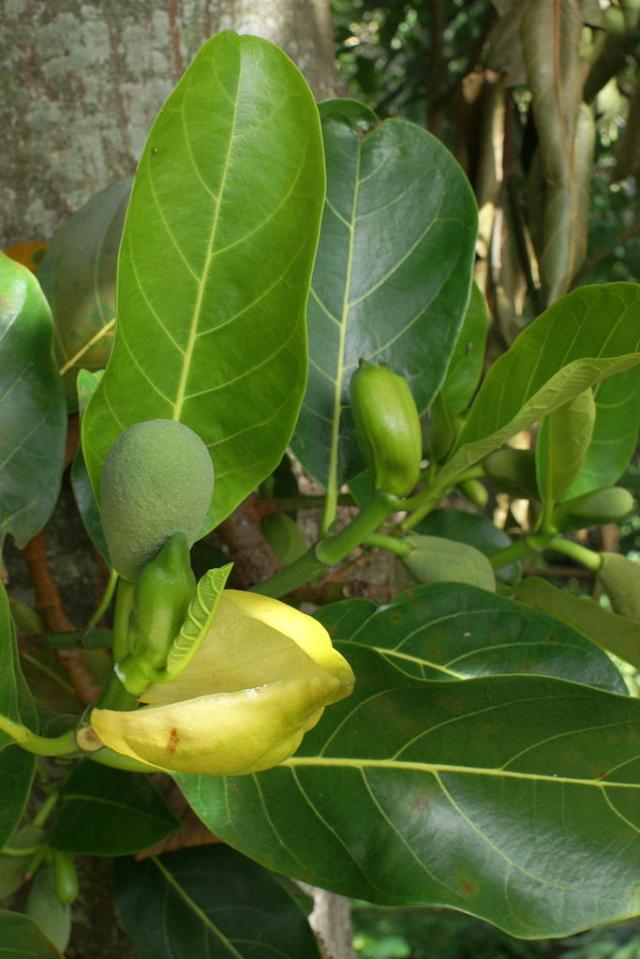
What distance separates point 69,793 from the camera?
0.74 m

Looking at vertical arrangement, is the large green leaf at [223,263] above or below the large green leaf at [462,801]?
above

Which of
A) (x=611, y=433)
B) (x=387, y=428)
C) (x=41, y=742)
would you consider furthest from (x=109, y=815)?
(x=611, y=433)

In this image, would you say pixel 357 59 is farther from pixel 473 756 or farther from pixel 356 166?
pixel 473 756

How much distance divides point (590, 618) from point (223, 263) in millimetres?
364

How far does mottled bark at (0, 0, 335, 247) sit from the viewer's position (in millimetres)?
953

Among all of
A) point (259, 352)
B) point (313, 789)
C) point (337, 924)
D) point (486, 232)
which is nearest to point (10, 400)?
point (259, 352)

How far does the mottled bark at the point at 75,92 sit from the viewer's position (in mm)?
953

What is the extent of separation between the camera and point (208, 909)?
2.68ft

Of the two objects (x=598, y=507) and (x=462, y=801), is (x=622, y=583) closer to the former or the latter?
(x=598, y=507)

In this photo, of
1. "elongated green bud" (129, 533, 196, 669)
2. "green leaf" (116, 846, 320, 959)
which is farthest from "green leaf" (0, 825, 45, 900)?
"elongated green bud" (129, 533, 196, 669)

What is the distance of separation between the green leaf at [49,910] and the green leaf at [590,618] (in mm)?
403

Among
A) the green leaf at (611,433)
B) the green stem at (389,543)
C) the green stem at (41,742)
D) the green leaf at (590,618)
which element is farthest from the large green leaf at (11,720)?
the green leaf at (611,433)

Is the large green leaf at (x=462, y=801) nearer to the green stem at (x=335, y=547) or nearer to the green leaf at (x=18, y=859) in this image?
the green stem at (x=335, y=547)

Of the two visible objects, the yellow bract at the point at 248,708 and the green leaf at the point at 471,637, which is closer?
the yellow bract at the point at 248,708
